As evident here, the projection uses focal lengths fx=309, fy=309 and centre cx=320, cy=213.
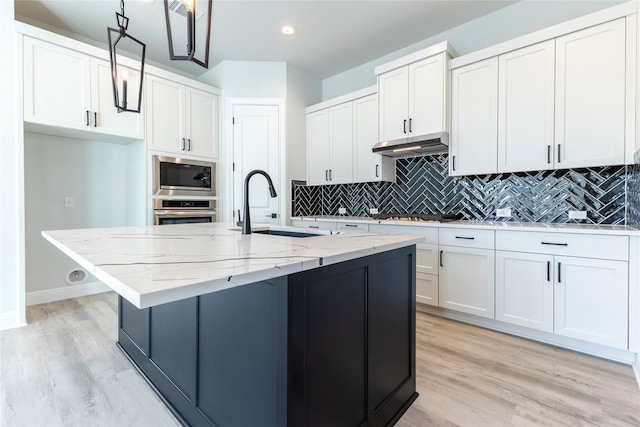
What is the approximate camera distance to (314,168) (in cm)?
434

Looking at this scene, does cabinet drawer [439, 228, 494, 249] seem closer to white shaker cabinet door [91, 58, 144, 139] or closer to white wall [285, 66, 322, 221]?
white wall [285, 66, 322, 221]

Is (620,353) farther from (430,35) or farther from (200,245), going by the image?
(430,35)

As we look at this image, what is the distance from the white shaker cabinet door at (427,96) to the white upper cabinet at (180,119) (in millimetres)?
2472

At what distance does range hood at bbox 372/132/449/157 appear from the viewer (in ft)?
9.71

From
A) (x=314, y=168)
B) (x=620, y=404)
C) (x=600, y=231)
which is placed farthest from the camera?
(x=314, y=168)

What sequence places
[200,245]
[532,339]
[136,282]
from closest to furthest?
[136,282] → [200,245] → [532,339]

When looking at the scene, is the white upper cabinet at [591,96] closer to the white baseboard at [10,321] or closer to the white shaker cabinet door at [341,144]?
the white shaker cabinet door at [341,144]

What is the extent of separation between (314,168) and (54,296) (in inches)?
131

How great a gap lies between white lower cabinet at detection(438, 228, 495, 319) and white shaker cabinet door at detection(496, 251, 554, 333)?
0.21 feet

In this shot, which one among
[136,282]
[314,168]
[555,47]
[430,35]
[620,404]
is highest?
[430,35]

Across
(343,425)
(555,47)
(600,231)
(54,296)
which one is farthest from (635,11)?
(54,296)

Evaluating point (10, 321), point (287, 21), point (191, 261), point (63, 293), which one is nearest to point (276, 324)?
point (191, 261)

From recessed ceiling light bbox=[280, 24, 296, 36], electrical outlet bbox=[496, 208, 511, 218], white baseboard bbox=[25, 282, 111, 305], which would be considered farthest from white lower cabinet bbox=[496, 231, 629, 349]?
white baseboard bbox=[25, 282, 111, 305]

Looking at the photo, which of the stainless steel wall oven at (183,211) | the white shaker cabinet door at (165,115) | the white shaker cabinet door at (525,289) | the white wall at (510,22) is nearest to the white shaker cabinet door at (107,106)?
the white shaker cabinet door at (165,115)
